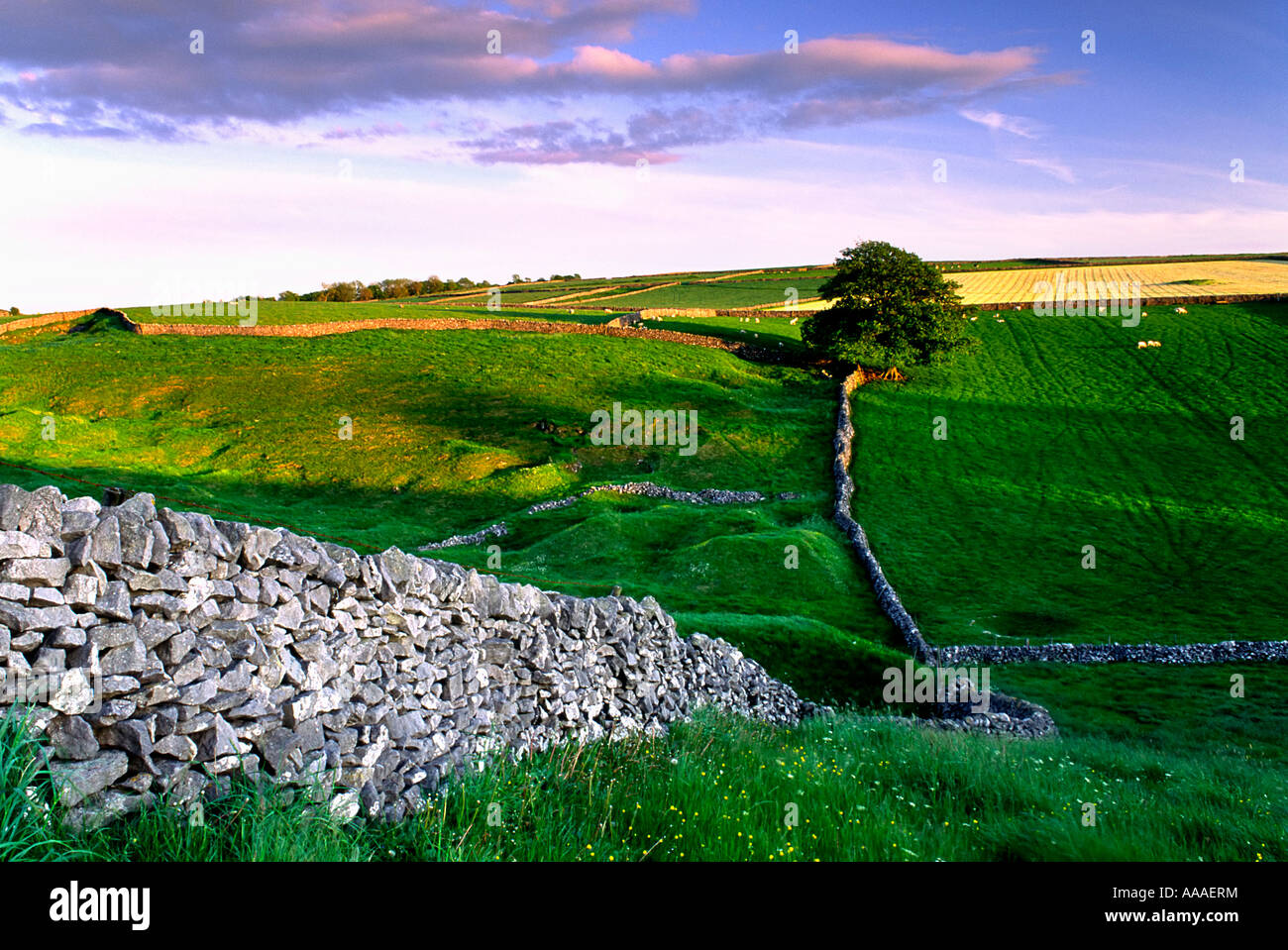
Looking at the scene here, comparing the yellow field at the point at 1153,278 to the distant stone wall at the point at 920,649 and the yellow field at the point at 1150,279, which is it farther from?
the distant stone wall at the point at 920,649

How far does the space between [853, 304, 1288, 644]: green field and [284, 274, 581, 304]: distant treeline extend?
323 feet

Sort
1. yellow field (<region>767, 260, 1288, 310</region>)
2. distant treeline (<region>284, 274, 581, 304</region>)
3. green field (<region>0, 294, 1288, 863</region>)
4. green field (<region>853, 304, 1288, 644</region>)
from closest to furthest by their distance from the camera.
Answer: green field (<region>0, 294, 1288, 863</region>) < green field (<region>853, 304, 1288, 644</region>) < yellow field (<region>767, 260, 1288, 310</region>) < distant treeline (<region>284, 274, 581, 304</region>)

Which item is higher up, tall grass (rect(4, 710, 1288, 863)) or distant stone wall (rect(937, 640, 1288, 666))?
tall grass (rect(4, 710, 1288, 863))

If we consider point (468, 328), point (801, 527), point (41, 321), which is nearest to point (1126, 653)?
point (801, 527)

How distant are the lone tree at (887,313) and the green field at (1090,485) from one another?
295 cm

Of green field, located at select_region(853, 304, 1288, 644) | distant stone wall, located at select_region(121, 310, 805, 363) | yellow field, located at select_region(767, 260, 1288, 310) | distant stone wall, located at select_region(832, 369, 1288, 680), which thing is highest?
yellow field, located at select_region(767, 260, 1288, 310)

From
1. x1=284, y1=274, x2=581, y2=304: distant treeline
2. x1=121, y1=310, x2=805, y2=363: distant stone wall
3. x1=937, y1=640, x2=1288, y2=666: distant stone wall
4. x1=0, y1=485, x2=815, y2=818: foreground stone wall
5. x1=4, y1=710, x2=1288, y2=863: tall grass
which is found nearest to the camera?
x1=0, y1=485, x2=815, y2=818: foreground stone wall

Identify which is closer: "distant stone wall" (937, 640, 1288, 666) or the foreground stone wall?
the foreground stone wall

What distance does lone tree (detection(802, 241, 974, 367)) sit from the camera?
2554 inches

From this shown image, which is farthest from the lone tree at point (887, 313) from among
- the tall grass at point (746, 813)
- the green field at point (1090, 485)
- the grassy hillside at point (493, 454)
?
the tall grass at point (746, 813)

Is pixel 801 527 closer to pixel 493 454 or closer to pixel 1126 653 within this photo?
pixel 1126 653

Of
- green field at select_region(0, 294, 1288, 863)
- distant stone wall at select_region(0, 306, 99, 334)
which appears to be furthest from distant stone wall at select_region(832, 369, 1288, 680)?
distant stone wall at select_region(0, 306, 99, 334)

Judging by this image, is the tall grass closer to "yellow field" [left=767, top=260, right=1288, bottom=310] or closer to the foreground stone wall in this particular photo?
the foreground stone wall
